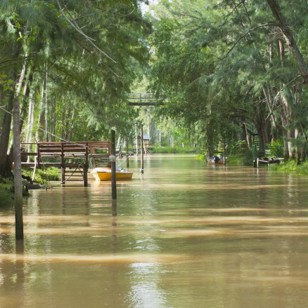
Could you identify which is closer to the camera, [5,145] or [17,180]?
[17,180]

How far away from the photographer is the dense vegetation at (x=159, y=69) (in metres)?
17.5

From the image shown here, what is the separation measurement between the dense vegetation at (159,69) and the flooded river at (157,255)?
8.16 ft

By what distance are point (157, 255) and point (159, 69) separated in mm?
37532

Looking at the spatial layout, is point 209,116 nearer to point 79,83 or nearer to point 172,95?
point 172,95

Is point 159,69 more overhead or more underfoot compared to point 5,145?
more overhead

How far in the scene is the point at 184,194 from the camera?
2652 centimetres

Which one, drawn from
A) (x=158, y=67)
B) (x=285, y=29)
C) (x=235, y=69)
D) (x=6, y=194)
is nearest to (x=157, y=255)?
(x=6, y=194)

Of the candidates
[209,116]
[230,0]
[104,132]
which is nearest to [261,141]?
[209,116]

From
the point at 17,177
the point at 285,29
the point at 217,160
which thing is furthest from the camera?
the point at 217,160

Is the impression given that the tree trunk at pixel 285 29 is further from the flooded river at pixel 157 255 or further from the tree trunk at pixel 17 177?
the tree trunk at pixel 17 177

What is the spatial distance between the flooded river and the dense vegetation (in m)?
2.49

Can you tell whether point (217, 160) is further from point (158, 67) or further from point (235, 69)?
point (235, 69)

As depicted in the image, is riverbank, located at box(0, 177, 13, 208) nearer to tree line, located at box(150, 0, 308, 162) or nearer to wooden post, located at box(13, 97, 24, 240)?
wooden post, located at box(13, 97, 24, 240)

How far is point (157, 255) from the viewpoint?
41.4 ft
